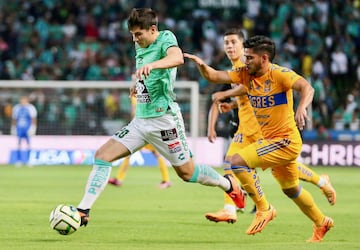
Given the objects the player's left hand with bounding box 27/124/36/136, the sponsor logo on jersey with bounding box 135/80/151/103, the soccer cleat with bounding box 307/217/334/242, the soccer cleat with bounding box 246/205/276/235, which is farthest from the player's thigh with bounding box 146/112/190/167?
the player's left hand with bounding box 27/124/36/136

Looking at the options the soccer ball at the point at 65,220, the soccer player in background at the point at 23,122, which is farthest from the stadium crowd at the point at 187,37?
the soccer ball at the point at 65,220

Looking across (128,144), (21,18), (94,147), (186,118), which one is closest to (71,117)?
(94,147)

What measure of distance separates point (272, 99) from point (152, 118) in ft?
4.34

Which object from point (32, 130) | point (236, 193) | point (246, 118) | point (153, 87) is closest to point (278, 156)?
point (236, 193)

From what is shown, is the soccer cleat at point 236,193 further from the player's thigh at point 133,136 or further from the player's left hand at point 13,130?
the player's left hand at point 13,130

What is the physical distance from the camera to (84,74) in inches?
1185

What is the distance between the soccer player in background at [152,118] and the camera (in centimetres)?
989

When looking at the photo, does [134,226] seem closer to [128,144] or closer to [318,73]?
[128,144]

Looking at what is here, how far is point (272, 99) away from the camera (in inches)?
388

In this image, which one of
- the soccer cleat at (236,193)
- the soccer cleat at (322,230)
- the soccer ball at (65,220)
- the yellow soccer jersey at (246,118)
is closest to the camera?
the soccer ball at (65,220)

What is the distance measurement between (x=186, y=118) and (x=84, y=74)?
608cm

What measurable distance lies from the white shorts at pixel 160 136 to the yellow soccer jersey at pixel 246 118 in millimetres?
1607

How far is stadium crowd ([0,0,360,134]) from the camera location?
97.9 feet

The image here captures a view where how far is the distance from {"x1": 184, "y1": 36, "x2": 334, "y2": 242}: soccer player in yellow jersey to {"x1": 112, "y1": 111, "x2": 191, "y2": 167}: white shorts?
66 centimetres
